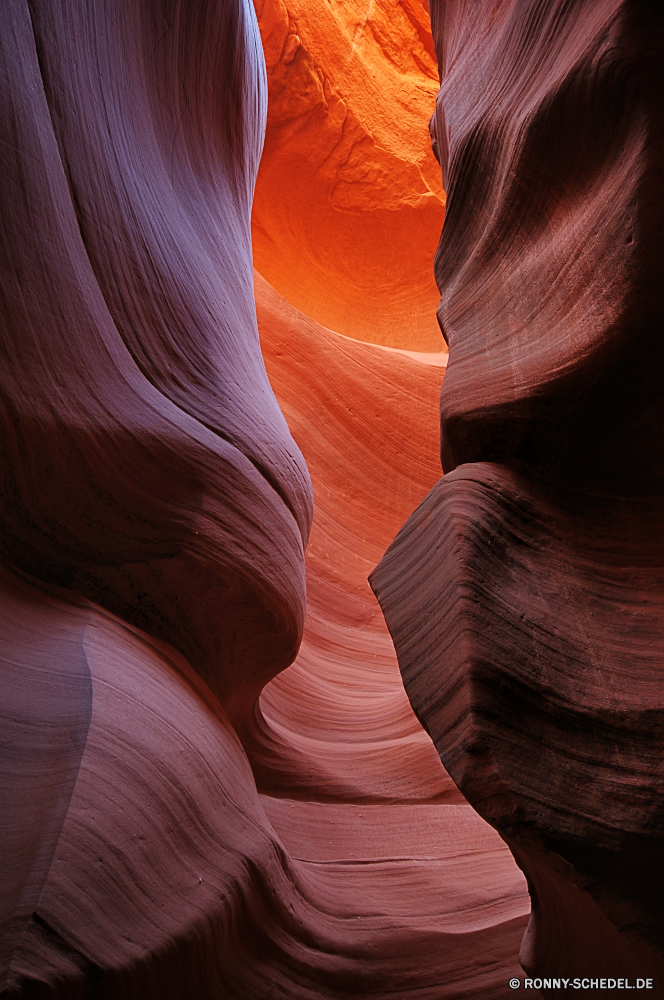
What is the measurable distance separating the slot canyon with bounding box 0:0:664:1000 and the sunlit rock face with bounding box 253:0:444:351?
9.66 ft

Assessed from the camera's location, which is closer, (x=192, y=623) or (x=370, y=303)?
(x=192, y=623)

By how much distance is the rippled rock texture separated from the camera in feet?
4.86

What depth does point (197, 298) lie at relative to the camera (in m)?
2.03

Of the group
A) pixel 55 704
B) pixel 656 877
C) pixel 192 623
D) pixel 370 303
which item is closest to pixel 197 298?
pixel 192 623

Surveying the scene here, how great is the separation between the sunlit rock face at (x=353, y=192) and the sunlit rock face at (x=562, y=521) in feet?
13.0

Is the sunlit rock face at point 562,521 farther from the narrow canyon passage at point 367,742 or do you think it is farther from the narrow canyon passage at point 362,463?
the narrow canyon passage at point 362,463

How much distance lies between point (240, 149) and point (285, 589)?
1.34 m

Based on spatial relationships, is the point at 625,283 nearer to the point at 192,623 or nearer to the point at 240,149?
the point at 192,623
